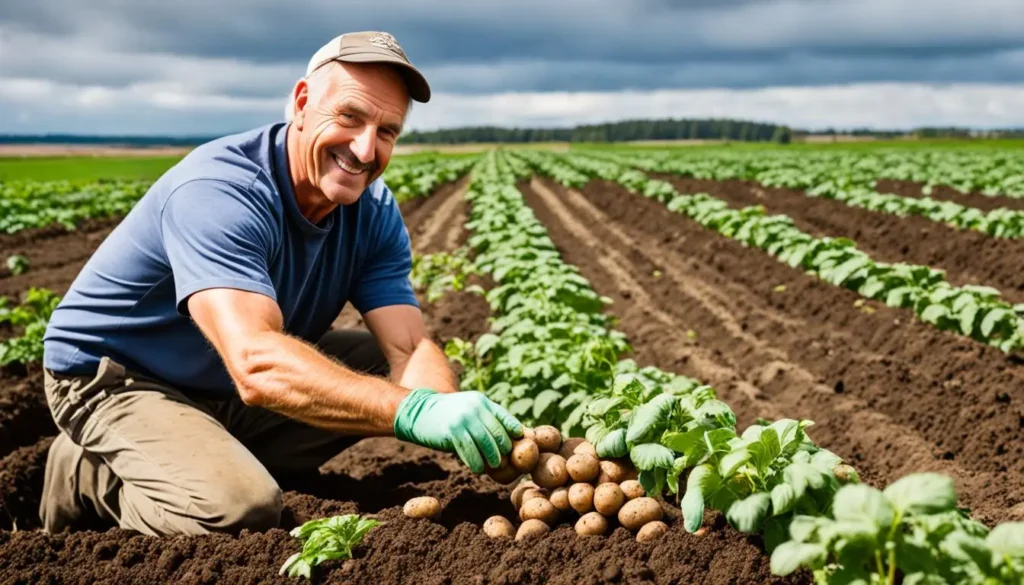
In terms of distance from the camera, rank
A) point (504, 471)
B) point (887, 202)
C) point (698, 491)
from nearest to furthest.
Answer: point (698, 491)
point (504, 471)
point (887, 202)

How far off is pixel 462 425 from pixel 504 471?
0.29 m

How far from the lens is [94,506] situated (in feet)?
13.3

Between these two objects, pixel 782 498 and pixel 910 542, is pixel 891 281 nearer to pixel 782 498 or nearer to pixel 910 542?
pixel 782 498

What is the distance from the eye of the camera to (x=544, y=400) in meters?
4.37

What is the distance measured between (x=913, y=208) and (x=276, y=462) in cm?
1174

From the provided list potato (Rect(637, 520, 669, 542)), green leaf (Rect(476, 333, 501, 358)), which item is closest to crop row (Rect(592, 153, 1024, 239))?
green leaf (Rect(476, 333, 501, 358))

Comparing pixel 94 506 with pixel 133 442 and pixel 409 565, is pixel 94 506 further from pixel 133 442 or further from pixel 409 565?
pixel 409 565

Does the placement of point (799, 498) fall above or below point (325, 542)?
above

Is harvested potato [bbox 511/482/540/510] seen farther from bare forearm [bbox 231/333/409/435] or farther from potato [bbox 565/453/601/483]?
bare forearm [bbox 231/333/409/435]

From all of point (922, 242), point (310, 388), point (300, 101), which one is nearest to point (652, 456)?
point (310, 388)

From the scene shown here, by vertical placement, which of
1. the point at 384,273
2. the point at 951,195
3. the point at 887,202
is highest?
the point at 384,273

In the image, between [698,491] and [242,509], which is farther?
[242,509]

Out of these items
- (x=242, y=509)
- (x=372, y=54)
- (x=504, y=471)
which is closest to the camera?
(x=504, y=471)

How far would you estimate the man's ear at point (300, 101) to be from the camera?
12.3 ft
